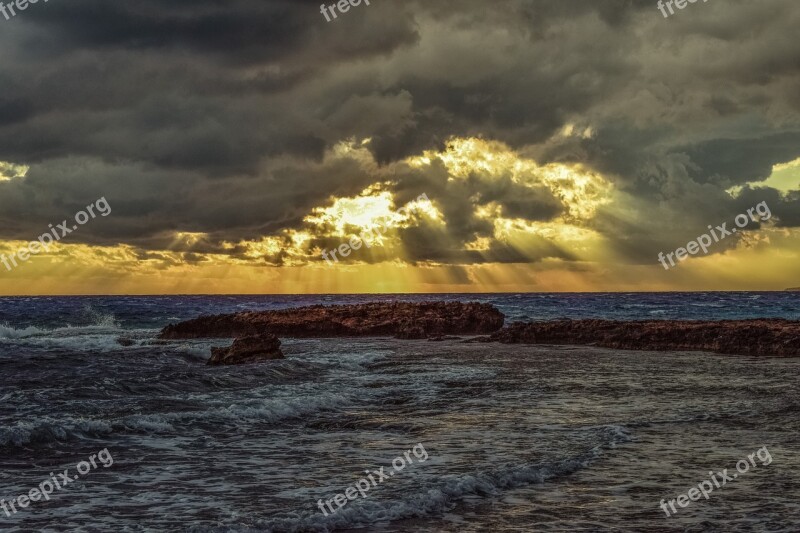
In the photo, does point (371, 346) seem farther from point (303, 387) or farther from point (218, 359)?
point (303, 387)

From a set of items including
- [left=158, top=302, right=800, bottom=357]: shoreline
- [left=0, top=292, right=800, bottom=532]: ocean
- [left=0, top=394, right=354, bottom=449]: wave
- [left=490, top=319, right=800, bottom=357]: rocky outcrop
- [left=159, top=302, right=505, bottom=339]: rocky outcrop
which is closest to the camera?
[left=0, top=292, right=800, bottom=532]: ocean

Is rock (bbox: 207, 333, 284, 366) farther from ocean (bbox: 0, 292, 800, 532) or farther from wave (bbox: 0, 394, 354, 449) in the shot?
wave (bbox: 0, 394, 354, 449)

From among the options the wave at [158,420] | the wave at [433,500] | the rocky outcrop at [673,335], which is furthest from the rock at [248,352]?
the wave at [433,500]

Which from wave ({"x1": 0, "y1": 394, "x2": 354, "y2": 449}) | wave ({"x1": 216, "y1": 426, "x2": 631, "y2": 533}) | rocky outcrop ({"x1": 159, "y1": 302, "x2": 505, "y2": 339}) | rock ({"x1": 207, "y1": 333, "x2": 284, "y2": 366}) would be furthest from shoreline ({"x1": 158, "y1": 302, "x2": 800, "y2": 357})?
wave ({"x1": 216, "y1": 426, "x2": 631, "y2": 533})

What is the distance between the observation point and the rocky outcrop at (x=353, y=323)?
53.4 meters

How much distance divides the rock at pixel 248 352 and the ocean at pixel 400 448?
381cm

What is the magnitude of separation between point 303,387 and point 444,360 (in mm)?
11236

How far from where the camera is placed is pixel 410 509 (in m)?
9.45

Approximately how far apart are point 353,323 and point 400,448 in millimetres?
41539

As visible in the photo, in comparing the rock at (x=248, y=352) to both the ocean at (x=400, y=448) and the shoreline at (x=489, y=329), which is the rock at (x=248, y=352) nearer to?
the ocean at (x=400, y=448)

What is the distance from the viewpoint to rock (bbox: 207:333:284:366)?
3016 centimetres

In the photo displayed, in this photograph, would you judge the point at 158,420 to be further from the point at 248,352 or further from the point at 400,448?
the point at 248,352

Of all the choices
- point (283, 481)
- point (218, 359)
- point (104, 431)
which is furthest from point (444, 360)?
point (283, 481)

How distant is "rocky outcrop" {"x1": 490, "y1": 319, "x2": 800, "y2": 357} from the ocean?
26.4 feet
